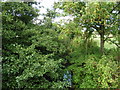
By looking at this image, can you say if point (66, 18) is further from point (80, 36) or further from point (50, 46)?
point (50, 46)

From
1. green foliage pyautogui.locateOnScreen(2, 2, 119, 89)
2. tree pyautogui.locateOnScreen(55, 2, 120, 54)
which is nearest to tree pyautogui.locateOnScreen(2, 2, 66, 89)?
green foliage pyautogui.locateOnScreen(2, 2, 119, 89)

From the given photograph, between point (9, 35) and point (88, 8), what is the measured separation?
51.7 inches

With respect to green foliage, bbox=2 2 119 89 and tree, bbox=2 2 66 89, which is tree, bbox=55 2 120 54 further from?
tree, bbox=2 2 66 89

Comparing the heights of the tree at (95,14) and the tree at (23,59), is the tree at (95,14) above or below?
above

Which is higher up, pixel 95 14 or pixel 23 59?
pixel 95 14

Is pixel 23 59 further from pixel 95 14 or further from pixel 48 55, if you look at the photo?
pixel 95 14

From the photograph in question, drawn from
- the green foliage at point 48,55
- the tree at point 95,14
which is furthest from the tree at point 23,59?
the tree at point 95,14

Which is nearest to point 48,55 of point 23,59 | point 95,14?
point 23,59

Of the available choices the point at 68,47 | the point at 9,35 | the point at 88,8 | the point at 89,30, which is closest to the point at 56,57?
the point at 68,47

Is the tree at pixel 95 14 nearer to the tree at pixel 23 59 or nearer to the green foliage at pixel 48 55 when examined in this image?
the green foliage at pixel 48 55

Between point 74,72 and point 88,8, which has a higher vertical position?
point 88,8

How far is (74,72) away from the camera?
7.47 ft

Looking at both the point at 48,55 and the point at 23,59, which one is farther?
the point at 48,55

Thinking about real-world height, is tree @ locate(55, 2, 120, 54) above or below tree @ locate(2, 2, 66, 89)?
above
